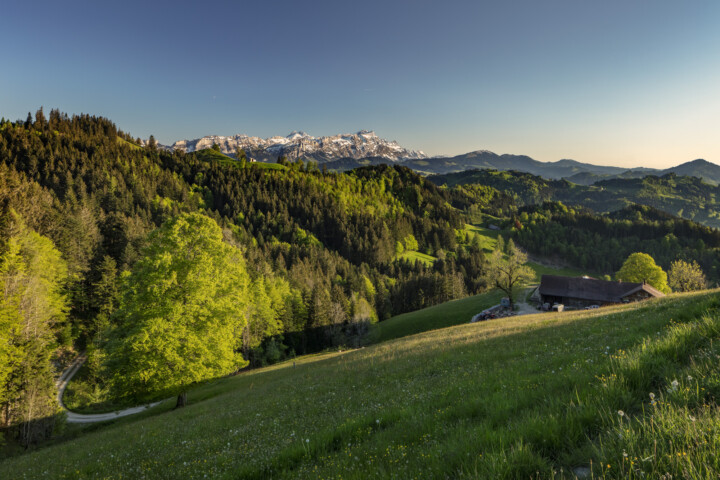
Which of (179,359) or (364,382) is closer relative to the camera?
(364,382)

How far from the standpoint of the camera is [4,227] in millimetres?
40406

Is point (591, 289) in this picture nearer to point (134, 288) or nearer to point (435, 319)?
point (435, 319)

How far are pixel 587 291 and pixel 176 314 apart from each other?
88.9 meters

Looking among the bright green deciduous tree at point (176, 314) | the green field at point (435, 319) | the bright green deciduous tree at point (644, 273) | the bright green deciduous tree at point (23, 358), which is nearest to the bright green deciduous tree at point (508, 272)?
the green field at point (435, 319)

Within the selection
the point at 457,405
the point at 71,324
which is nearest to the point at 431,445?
the point at 457,405

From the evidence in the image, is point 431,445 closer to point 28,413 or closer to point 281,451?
point 281,451

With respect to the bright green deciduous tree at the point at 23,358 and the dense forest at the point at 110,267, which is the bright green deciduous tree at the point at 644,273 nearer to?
the dense forest at the point at 110,267

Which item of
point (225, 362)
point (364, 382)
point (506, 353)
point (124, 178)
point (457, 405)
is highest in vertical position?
point (124, 178)

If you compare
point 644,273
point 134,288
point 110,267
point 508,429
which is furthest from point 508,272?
point 110,267

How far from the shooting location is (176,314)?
22.1 m

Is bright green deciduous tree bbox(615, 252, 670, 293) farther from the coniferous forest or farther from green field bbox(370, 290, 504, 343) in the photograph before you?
the coniferous forest

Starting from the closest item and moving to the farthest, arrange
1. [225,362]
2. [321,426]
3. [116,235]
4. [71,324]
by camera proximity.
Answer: [321,426] < [225,362] < [71,324] < [116,235]

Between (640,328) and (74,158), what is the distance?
220270 mm

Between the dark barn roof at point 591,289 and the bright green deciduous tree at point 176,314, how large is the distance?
79622 mm
